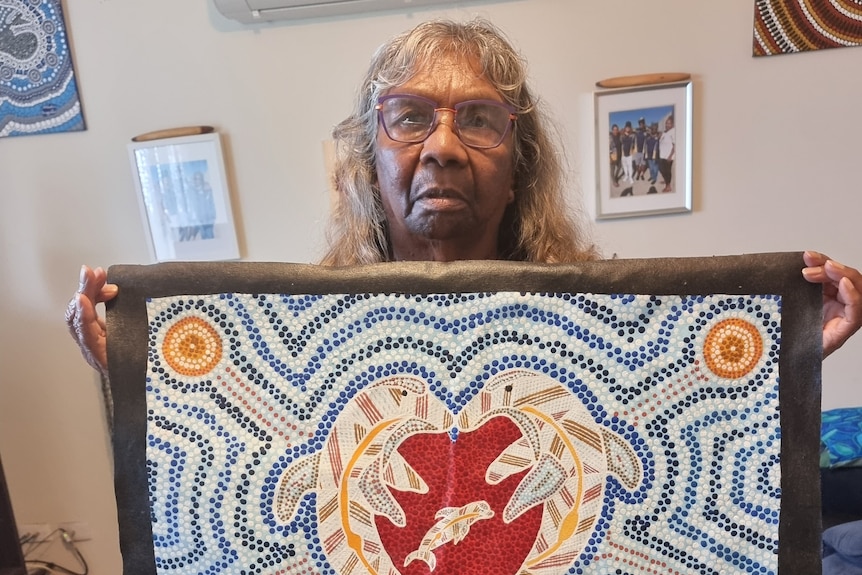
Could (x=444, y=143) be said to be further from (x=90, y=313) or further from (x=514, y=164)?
(x=90, y=313)

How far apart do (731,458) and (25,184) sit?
214cm

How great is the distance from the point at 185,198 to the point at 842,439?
207cm

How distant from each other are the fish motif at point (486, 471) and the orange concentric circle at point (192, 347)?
0.63ft

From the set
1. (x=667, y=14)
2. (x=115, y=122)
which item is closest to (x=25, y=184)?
(x=115, y=122)

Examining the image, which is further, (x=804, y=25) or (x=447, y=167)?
(x=804, y=25)

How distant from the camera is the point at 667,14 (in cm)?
161

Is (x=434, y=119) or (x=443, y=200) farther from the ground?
(x=434, y=119)

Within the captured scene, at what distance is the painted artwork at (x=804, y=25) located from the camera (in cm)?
158

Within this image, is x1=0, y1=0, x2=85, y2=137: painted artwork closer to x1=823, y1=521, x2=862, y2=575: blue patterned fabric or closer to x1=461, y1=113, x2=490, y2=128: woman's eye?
x1=461, y1=113, x2=490, y2=128: woman's eye

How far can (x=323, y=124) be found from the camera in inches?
67.4

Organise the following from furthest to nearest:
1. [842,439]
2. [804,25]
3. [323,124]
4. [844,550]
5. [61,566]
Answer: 1. [61,566]
2. [323,124]
3. [804,25]
4. [842,439]
5. [844,550]

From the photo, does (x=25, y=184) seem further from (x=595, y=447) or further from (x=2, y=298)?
(x=595, y=447)

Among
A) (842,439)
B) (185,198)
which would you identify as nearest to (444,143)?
(185,198)

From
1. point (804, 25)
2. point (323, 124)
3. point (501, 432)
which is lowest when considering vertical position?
point (501, 432)
